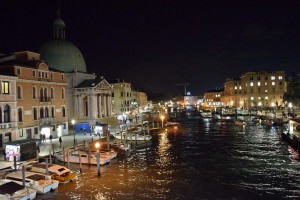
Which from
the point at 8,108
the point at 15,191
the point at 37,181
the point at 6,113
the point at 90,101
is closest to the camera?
the point at 15,191


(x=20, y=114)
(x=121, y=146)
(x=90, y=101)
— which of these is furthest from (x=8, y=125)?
(x=90, y=101)

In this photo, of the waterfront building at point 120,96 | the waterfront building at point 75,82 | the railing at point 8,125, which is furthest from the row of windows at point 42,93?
the waterfront building at point 120,96

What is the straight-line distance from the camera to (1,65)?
4497 centimetres

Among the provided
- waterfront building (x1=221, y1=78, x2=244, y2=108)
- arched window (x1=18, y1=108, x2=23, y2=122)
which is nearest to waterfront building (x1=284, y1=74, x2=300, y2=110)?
waterfront building (x1=221, y1=78, x2=244, y2=108)

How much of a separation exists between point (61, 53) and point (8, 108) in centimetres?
3215

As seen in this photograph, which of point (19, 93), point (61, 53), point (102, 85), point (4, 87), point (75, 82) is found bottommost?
point (19, 93)

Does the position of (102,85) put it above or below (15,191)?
above

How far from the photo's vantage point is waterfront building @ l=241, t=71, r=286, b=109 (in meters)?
133

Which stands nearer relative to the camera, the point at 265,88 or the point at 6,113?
the point at 6,113

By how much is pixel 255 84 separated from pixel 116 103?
64244 mm

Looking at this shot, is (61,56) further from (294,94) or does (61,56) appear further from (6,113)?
(294,94)

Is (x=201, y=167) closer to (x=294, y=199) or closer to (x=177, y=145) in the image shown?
(x=294, y=199)

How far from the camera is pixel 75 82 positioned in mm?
70750

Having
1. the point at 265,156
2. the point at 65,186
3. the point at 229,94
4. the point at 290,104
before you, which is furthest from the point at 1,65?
the point at 229,94
